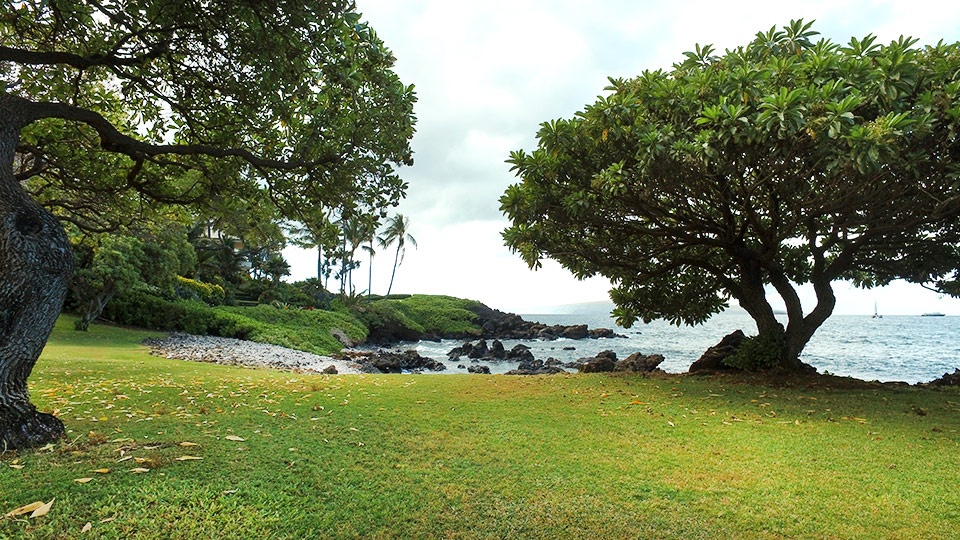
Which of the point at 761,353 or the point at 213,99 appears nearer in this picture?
the point at 213,99

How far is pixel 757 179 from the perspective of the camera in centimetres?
798

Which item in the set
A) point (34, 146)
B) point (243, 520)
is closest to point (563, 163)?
point (243, 520)

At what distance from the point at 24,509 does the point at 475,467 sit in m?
3.07

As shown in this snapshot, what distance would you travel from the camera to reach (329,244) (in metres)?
7.85

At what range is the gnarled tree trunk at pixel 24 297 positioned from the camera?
3.97 meters

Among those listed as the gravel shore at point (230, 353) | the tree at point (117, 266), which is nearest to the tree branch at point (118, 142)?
the gravel shore at point (230, 353)

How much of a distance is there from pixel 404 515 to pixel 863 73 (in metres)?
7.74

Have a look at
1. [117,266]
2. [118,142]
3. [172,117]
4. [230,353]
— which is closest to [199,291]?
[117,266]

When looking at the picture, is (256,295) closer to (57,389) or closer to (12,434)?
(57,389)

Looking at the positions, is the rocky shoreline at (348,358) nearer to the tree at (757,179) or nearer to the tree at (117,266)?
the tree at (117,266)

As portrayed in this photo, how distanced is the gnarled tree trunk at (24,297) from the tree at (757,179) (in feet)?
→ 22.4

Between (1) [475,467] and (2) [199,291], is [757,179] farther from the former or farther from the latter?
(2) [199,291]

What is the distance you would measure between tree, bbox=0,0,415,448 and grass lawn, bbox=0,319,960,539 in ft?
4.34

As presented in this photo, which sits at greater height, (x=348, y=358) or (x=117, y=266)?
(x=117, y=266)
